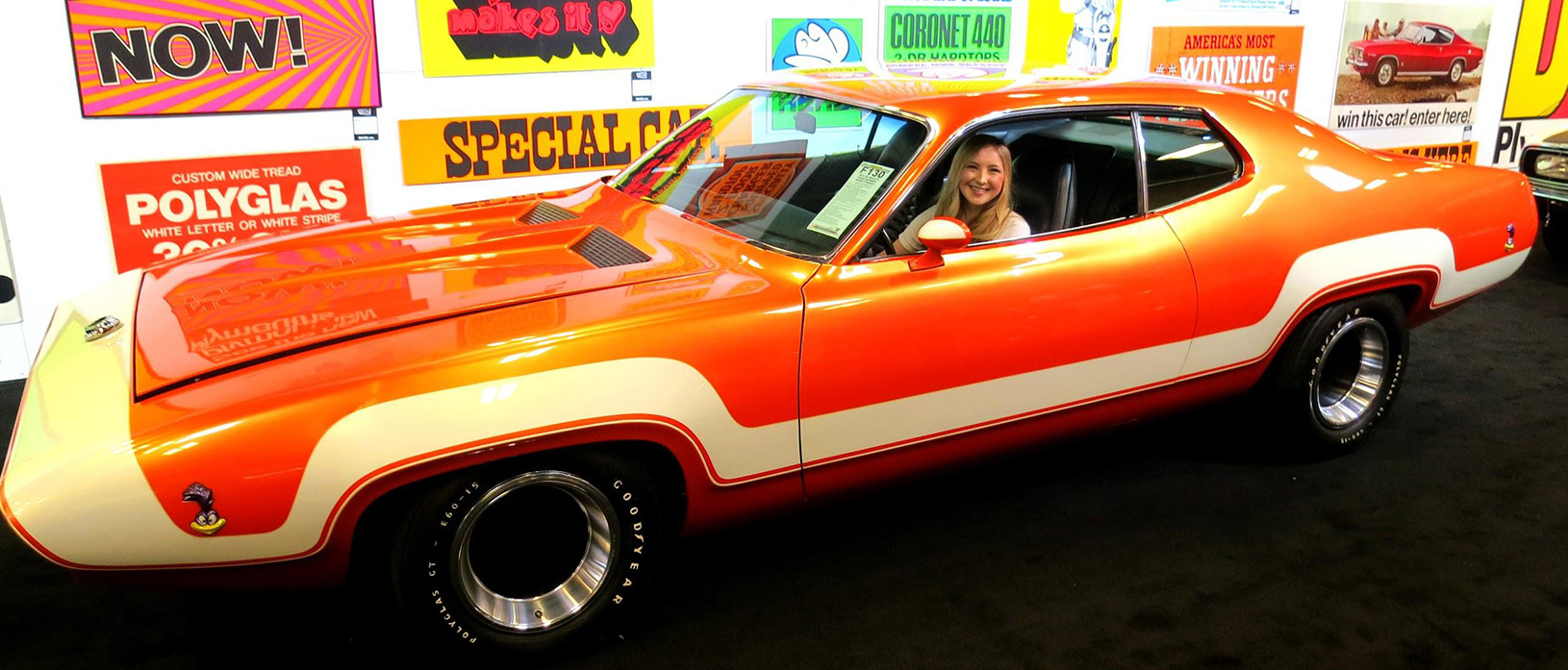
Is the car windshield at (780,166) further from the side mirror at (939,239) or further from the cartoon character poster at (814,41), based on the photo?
the cartoon character poster at (814,41)

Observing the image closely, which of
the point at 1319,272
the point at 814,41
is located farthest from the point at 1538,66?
the point at 1319,272

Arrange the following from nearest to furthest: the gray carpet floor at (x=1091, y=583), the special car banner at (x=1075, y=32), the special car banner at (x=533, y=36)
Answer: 1. the gray carpet floor at (x=1091, y=583)
2. the special car banner at (x=533, y=36)
3. the special car banner at (x=1075, y=32)

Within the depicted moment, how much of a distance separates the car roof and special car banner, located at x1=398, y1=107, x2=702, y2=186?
199cm

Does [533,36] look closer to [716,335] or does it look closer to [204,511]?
[716,335]

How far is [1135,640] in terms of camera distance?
2.60m

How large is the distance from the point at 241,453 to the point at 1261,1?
6713 millimetres

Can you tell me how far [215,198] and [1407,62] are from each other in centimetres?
746

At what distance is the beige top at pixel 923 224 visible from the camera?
Result: 2877 millimetres

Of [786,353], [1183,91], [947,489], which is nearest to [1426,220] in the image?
[1183,91]

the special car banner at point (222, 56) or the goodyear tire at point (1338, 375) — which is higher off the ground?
the special car banner at point (222, 56)

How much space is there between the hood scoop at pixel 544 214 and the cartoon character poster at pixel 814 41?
2.55 meters

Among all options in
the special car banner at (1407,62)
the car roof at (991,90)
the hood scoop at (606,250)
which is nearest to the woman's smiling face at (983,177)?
the car roof at (991,90)

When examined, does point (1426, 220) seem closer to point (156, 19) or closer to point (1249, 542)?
point (1249, 542)

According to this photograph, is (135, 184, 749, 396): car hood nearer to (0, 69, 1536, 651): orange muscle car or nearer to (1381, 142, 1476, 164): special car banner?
(0, 69, 1536, 651): orange muscle car
